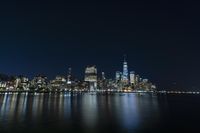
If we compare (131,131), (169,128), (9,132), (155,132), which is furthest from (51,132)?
(169,128)

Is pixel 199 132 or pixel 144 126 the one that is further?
pixel 144 126

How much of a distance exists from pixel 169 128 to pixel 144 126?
301 centimetres

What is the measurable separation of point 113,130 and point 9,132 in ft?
34.4

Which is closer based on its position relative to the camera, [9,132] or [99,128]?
[9,132]

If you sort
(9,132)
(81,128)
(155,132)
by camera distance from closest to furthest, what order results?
(9,132)
(155,132)
(81,128)

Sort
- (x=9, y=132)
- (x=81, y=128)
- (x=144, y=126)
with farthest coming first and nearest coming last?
(x=144, y=126) → (x=81, y=128) → (x=9, y=132)

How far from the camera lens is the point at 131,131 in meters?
28.4

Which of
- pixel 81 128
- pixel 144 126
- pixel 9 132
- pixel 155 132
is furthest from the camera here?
pixel 144 126

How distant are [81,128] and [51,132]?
4305mm

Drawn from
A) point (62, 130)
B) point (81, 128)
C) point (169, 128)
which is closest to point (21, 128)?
point (62, 130)

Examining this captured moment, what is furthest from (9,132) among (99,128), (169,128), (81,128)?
(169,128)

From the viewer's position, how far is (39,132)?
26.0m

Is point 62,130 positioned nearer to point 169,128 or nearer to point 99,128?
point 99,128

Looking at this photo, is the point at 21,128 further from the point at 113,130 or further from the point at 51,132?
the point at 113,130
